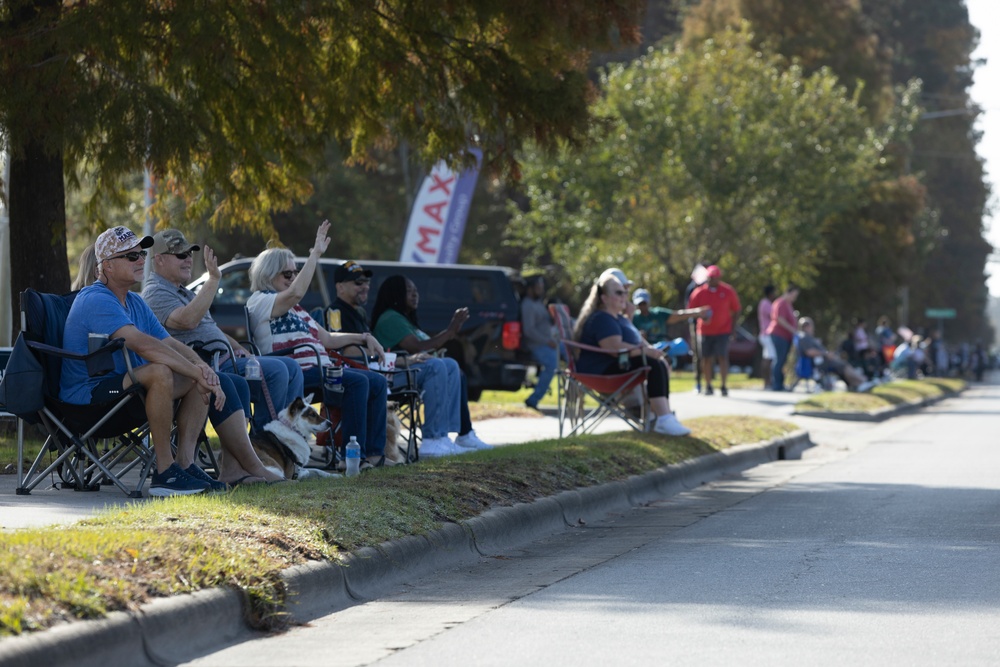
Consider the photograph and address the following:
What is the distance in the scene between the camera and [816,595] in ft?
23.1

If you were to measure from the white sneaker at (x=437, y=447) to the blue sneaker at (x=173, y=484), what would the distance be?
129 inches

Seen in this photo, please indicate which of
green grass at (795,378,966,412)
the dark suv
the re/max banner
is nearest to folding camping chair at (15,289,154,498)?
the dark suv

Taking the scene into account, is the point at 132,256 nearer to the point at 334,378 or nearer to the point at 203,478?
the point at 203,478

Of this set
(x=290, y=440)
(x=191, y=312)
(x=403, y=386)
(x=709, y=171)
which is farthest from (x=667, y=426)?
(x=709, y=171)

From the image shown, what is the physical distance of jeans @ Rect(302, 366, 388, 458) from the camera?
35.9ft

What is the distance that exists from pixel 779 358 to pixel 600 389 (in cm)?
1451

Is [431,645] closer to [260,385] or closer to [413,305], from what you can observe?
[260,385]

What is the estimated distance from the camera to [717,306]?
25.9 meters

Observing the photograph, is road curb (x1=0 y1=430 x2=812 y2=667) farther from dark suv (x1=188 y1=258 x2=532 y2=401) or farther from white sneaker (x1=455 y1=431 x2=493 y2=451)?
dark suv (x1=188 y1=258 x2=532 y2=401)

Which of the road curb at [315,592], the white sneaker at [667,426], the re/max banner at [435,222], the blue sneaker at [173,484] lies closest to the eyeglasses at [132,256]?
the blue sneaker at [173,484]

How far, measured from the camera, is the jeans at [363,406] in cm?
1095

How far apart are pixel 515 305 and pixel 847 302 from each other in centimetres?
2901

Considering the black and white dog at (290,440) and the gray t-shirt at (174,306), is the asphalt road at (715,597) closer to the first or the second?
the black and white dog at (290,440)

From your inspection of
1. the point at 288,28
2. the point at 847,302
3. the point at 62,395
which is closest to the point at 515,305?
the point at 288,28
